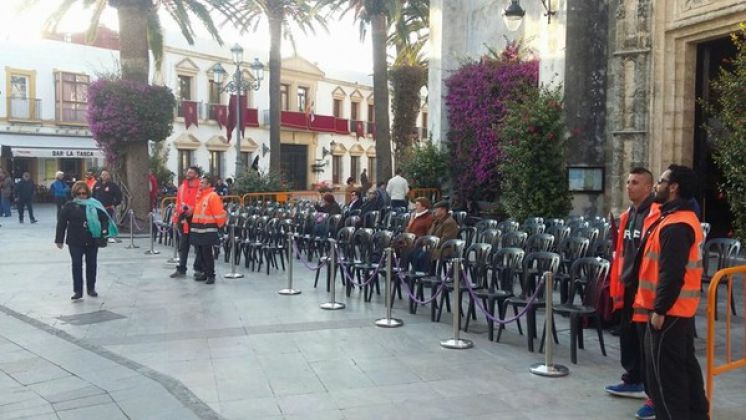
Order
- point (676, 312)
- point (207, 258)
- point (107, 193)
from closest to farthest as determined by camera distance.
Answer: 1. point (676, 312)
2. point (207, 258)
3. point (107, 193)

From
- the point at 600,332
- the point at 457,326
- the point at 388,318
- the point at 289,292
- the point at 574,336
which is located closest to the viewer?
the point at 574,336

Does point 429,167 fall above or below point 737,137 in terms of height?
below

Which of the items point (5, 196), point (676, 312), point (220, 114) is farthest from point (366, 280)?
point (220, 114)

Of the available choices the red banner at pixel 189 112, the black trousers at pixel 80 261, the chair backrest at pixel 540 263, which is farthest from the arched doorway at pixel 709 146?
the red banner at pixel 189 112

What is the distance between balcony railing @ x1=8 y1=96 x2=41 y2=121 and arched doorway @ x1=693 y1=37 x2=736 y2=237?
29.9 metres

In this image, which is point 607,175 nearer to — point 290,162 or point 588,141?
point 588,141

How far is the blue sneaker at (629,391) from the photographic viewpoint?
17.7ft

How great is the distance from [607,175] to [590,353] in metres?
8.56

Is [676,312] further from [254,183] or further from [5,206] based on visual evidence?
→ [5,206]

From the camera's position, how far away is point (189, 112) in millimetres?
37438

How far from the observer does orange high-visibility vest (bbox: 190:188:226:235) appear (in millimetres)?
10828

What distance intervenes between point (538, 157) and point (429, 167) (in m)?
6.68

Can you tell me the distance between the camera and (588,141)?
582 inches

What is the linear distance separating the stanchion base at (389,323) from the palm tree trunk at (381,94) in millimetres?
15077
